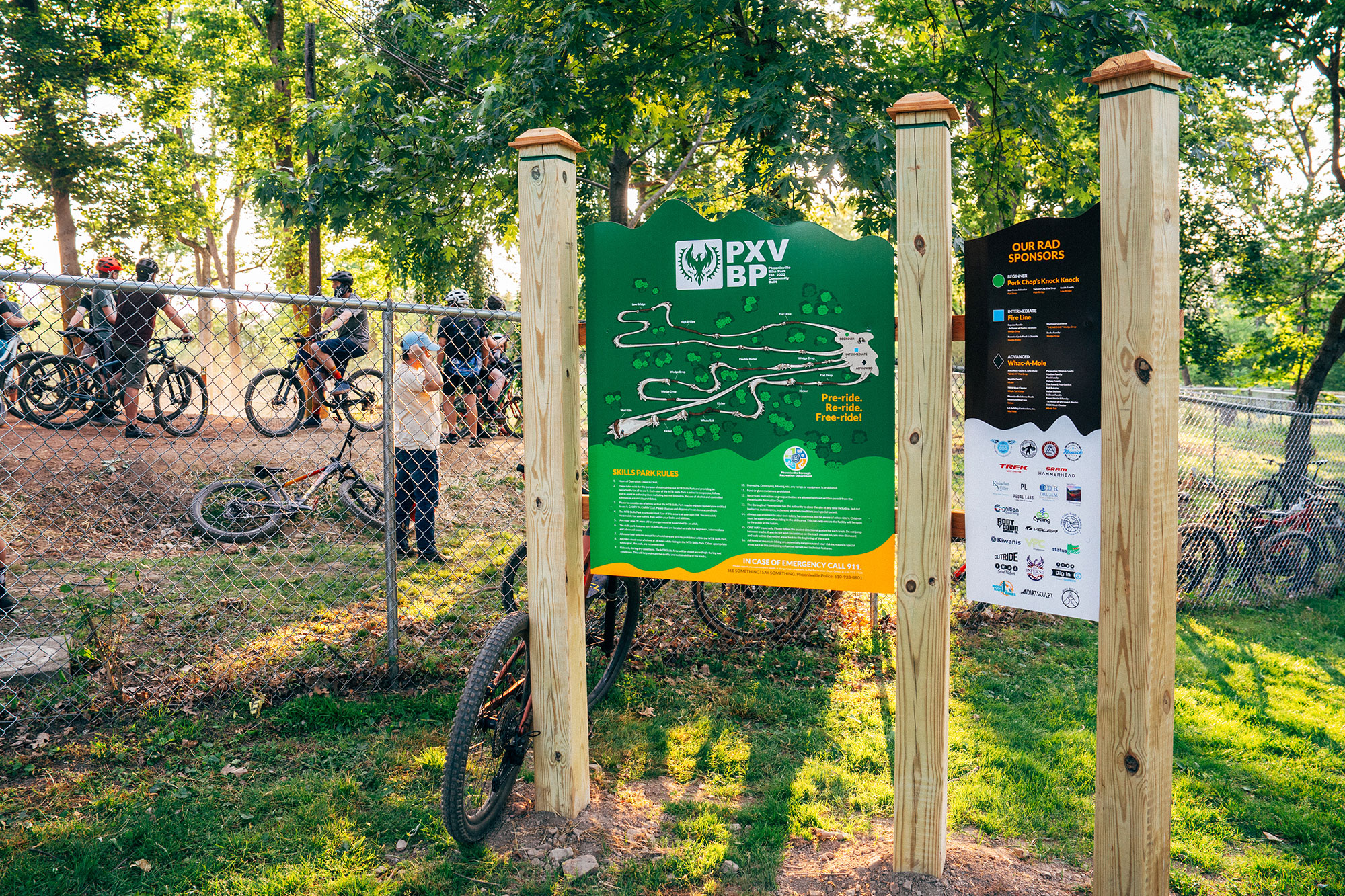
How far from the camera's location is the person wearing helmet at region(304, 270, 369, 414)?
8055mm

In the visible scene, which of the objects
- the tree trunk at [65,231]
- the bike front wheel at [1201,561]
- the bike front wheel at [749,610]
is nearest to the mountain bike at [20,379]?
the bike front wheel at [749,610]

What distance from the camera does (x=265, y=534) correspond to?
653 centimetres

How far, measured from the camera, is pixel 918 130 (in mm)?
2518

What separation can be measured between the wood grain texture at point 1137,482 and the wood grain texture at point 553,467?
188cm

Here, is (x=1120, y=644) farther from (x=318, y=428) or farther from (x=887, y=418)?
(x=318, y=428)

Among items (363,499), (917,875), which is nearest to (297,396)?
(363,499)

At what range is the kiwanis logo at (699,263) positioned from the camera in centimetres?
299

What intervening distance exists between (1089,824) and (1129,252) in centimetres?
238

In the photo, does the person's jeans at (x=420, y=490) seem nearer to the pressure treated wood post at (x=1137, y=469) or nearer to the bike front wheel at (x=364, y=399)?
the bike front wheel at (x=364, y=399)

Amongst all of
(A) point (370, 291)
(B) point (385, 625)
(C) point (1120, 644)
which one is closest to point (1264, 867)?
(C) point (1120, 644)

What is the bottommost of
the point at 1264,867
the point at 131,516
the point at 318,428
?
the point at 1264,867

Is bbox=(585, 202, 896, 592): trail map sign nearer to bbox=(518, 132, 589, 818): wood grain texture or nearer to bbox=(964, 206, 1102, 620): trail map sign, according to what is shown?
bbox=(518, 132, 589, 818): wood grain texture

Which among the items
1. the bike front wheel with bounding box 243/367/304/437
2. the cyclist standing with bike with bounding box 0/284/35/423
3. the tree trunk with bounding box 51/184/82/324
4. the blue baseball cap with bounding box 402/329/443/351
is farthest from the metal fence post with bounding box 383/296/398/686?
the tree trunk with bounding box 51/184/82/324

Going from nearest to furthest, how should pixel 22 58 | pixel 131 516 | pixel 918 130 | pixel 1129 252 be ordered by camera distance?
pixel 1129 252 < pixel 918 130 < pixel 131 516 < pixel 22 58
